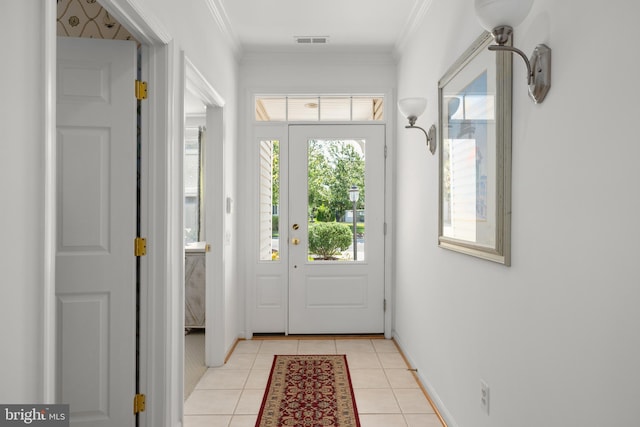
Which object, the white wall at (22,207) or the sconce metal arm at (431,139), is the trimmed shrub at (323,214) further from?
the white wall at (22,207)

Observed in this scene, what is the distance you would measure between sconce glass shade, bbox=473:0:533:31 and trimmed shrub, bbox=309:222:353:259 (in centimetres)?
288

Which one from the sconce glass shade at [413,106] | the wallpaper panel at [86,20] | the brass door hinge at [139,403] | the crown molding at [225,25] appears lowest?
the brass door hinge at [139,403]

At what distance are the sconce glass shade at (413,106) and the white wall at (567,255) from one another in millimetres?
573

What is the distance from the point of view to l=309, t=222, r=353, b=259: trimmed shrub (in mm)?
4164

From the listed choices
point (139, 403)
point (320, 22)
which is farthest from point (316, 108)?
point (139, 403)

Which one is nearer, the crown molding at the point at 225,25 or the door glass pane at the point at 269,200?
the crown molding at the point at 225,25

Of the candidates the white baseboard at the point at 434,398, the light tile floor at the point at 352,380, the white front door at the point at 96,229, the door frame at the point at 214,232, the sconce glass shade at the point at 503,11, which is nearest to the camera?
the sconce glass shade at the point at 503,11

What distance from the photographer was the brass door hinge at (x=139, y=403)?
6.88 feet

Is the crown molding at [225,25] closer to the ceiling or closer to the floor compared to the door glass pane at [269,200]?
closer to the ceiling

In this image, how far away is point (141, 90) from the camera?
6.89 ft

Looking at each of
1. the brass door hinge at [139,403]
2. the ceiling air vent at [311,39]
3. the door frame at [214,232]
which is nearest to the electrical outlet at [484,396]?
the brass door hinge at [139,403]

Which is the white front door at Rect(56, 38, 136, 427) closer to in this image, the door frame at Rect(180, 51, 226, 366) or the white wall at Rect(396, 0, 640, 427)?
the door frame at Rect(180, 51, 226, 366)

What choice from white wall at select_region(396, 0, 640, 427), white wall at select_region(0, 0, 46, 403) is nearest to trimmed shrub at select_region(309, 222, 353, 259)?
white wall at select_region(396, 0, 640, 427)

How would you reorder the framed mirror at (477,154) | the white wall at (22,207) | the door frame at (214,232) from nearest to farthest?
1. the white wall at (22,207)
2. the framed mirror at (477,154)
3. the door frame at (214,232)
